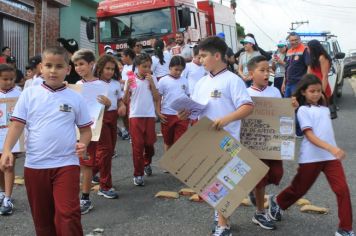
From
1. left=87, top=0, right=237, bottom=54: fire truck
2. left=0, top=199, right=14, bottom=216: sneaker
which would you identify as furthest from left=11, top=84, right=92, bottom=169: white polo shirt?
left=87, top=0, right=237, bottom=54: fire truck

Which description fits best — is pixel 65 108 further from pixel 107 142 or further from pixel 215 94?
pixel 107 142

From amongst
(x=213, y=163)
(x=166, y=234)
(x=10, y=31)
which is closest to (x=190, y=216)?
(x=166, y=234)

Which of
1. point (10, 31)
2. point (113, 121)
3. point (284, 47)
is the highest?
point (10, 31)

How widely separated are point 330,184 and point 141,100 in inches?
111

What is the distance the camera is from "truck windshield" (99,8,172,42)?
1269 cm

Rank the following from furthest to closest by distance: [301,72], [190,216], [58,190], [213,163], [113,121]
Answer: [301,72] → [113,121] → [190,216] → [213,163] → [58,190]

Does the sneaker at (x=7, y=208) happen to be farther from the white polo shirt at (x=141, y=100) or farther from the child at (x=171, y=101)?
the child at (x=171, y=101)

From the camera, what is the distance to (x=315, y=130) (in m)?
4.41

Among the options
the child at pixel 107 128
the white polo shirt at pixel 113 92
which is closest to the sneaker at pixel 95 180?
the child at pixel 107 128

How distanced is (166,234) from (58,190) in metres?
1.38

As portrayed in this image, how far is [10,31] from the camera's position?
15.3 m

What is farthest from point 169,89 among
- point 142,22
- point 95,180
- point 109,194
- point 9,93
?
point 142,22

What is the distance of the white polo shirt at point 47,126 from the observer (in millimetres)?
3584

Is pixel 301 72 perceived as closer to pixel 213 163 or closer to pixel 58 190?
pixel 213 163
